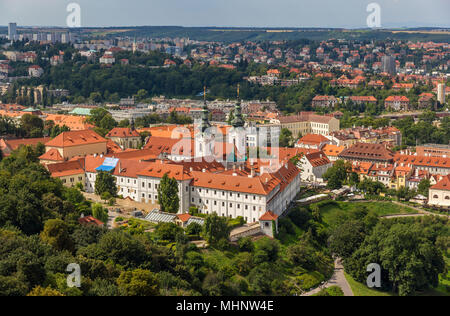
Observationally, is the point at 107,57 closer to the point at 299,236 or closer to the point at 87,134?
the point at 87,134

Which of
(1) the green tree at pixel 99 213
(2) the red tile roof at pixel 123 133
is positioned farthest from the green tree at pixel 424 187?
(2) the red tile roof at pixel 123 133

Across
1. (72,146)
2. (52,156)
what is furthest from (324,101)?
(52,156)

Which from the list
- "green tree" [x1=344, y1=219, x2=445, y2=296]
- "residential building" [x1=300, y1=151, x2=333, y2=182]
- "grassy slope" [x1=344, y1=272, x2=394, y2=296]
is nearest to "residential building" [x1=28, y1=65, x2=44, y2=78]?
"residential building" [x1=300, y1=151, x2=333, y2=182]

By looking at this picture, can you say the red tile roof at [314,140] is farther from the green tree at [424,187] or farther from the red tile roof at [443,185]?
the red tile roof at [443,185]

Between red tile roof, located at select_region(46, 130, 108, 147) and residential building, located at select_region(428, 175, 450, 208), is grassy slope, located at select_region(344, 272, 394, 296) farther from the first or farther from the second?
red tile roof, located at select_region(46, 130, 108, 147)

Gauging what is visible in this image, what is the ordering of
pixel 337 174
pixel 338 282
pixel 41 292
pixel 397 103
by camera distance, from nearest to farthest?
pixel 41 292
pixel 338 282
pixel 337 174
pixel 397 103

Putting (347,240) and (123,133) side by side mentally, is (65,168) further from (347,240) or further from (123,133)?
(347,240)
